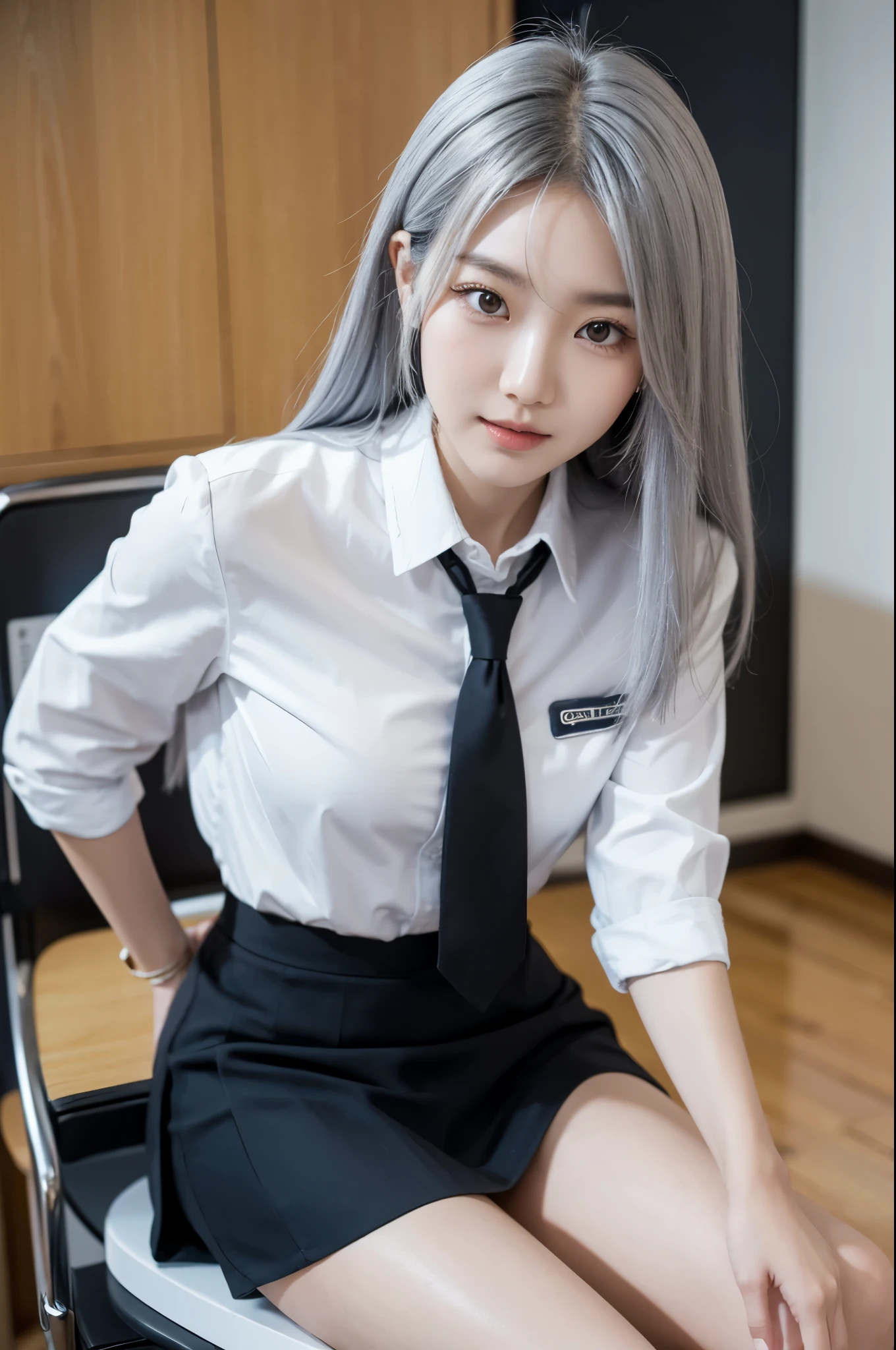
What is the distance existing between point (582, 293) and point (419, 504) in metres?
0.20

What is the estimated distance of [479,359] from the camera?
89cm

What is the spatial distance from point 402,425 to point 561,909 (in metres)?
0.93

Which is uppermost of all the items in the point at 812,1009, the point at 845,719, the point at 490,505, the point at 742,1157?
the point at 490,505

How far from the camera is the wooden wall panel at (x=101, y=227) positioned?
88 cm

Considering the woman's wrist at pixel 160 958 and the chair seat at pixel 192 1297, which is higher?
the woman's wrist at pixel 160 958

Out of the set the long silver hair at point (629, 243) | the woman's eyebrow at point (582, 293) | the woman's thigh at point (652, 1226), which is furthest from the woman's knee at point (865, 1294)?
the woman's eyebrow at point (582, 293)

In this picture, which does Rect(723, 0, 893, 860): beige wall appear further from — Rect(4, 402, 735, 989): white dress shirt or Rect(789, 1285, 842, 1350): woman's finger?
Rect(789, 1285, 842, 1350): woman's finger

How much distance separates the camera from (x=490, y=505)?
3.39 ft

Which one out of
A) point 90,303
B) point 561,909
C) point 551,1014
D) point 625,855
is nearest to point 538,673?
point 625,855

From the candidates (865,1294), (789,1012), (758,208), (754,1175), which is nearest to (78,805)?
(754,1175)

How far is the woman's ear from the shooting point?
3.00ft

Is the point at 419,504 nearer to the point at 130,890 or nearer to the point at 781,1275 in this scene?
the point at 130,890

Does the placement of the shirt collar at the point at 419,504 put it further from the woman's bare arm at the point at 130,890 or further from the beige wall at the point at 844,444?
the beige wall at the point at 844,444

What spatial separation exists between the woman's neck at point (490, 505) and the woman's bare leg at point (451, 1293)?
47 centimetres
